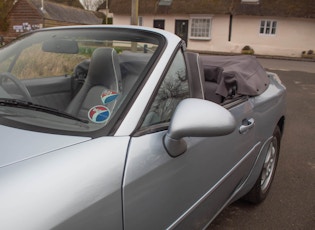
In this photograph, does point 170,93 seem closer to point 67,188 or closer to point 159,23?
point 67,188

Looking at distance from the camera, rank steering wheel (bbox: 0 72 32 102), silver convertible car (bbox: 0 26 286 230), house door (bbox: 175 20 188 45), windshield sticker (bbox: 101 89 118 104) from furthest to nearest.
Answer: house door (bbox: 175 20 188 45) → steering wheel (bbox: 0 72 32 102) → windshield sticker (bbox: 101 89 118 104) → silver convertible car (bbox: 0 26 286 230)

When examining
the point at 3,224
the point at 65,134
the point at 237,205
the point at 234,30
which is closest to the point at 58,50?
the point at 65,134

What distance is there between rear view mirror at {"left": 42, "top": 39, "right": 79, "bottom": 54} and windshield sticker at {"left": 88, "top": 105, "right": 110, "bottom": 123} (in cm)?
79

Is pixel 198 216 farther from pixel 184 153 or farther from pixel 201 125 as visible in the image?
pixel 201 125

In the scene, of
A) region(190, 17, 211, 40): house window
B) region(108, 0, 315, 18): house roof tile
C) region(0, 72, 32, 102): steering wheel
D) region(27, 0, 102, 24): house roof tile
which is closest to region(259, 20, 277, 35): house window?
region(108, 0, 315, 18): house roof tile

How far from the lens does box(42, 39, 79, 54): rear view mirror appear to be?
2467 mm

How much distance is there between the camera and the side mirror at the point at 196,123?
150 cm

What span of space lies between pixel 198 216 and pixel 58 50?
1567 mm

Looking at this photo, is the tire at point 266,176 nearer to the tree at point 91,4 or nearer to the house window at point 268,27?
the house window at point 268,27

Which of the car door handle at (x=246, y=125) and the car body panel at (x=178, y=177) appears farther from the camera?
the car door handle at (x=246, y=125)

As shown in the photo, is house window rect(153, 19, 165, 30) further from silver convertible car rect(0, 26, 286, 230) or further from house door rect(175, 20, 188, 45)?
silver convertible car rect(0, 26, 286, 230)

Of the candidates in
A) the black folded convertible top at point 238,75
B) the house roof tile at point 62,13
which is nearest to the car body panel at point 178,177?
the black folded convertible top at point 238,75

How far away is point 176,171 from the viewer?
67.1 inches

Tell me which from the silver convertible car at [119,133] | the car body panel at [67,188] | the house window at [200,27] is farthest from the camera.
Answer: the house window at [200,27]
